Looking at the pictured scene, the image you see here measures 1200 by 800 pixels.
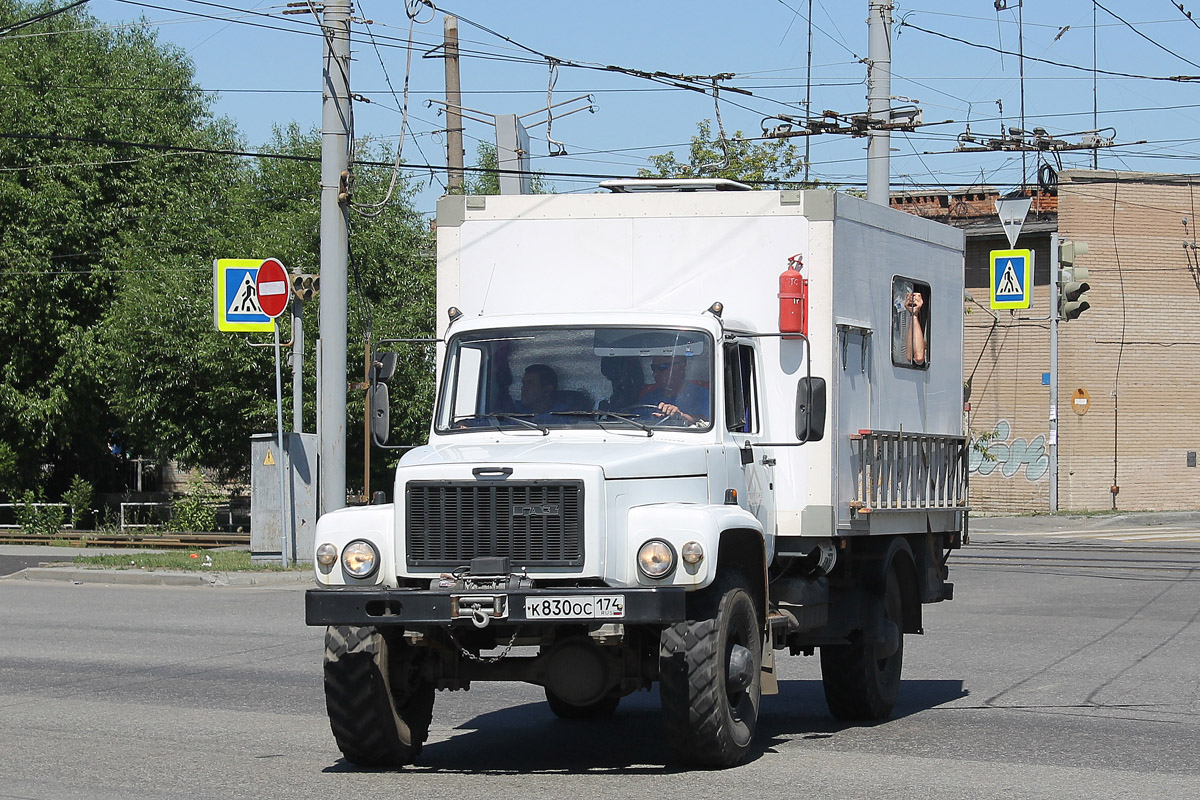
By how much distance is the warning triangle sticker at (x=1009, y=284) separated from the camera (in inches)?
1254

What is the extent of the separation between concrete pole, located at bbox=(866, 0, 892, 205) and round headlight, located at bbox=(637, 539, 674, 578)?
605 inches

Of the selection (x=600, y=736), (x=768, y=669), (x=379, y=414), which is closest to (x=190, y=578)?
(x=379, y=414)

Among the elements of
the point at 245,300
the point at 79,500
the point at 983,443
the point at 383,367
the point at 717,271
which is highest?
the point at 245,300

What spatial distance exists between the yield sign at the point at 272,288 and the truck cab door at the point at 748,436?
502 inches

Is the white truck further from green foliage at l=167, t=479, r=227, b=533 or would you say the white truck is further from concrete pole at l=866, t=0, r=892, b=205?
green foliage at l=167, t=479, r=227, b=533

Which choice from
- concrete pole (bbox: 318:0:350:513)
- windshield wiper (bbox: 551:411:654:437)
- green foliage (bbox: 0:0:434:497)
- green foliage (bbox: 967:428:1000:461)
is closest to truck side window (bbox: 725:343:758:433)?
windshield wiper (bbox: 551:411:654:437)

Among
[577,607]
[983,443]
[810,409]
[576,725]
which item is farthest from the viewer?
[983,443]

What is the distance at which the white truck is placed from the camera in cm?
812

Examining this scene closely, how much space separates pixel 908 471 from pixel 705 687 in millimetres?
3853

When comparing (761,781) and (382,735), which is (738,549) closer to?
(761,781)

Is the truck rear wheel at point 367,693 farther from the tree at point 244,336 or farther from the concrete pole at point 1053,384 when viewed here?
the concrete pole at point 1053,384

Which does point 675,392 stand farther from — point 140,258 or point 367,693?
point 140,258

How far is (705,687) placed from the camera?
8.05 m

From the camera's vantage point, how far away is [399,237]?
32.6 m
